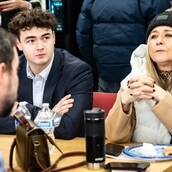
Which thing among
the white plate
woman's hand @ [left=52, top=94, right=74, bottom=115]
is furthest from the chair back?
the white plate

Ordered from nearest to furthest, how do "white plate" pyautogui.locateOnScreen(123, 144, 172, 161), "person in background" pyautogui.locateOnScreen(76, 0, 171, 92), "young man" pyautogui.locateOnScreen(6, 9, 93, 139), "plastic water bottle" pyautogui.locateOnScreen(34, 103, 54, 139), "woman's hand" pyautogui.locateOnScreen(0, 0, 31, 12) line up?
"white plate" pyautogui.locateOnScreen(123, 144, 172, 161)
"plastic water bottle" pyautogui.locateOnScreen(34, 103, 54, 139)
"young man" pyautogui.locateOnScreen(6, 9, 93, 139)
"person in background" pyautogui.locateOnScreen(76, 0, 171, 92)
"woman's hand" pyautogui.locateOnScreen(0, 0, 31, 12)

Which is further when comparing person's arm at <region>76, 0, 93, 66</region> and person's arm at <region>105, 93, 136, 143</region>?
person's arm at <region>76, 0, 93, 66</region>

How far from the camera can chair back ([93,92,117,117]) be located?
3.69 m

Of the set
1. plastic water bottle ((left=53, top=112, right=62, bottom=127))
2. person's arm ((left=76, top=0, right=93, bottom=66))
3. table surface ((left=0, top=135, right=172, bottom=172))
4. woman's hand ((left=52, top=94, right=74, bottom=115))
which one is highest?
person's arm ((left=76, top=0, right=93, bottom=66))

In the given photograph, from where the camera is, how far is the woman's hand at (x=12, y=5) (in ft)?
15.2

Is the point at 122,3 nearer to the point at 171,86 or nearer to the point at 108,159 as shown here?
the point at 171,86

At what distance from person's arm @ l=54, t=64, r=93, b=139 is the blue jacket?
33.6 inches

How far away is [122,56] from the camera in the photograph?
4.61 metres

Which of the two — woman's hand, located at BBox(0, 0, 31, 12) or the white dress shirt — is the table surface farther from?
woman's hand, located at BBox(0, 0, 31, 12)

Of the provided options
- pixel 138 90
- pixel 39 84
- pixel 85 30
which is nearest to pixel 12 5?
pixel 85 30

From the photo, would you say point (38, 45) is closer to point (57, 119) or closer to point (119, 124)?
point (57, 119)

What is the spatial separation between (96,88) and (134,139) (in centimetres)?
205

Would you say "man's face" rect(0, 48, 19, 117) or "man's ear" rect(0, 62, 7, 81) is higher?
"man's ear" rect(0, 62, 7, 81)

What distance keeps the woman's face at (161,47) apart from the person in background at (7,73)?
4.14 ft
